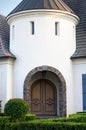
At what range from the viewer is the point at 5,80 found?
75.2ft

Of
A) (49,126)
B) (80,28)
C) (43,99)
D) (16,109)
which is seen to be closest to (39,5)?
(80,28)

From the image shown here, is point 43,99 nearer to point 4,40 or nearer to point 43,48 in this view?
point 43,48

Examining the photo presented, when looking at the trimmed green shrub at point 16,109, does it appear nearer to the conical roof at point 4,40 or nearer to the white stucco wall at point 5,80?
the white stucco wall at point 5,80

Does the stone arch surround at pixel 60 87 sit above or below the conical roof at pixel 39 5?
below

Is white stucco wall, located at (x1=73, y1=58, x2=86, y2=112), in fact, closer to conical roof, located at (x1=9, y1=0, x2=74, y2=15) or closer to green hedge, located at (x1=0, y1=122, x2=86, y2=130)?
conical roof, located at (x1=9, y1=0, x2=74, y2=15)

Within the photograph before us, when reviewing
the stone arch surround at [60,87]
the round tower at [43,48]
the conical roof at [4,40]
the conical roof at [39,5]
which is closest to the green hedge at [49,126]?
the stone arch surround at [60,87]

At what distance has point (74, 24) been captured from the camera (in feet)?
80.7

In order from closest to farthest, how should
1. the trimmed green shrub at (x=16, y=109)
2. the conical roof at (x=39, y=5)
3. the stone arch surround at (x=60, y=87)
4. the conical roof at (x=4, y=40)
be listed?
1. the trimmed green shrub at (x=16, y=109)
2. the stone arch surround at (x=60, y=87)
3. the conical roof at (x=39, y=5)
4. the conical roof at (x=4, y=40)

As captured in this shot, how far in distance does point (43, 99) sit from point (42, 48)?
12.3ft

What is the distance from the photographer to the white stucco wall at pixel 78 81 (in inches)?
914

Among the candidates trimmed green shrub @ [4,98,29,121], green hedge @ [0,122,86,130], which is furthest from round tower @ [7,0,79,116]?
green hedge @ [0,122,86,130]

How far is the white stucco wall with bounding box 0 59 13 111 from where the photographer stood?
2281cm

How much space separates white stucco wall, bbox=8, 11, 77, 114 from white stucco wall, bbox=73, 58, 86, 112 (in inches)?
12.1

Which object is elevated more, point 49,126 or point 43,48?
point 43,48
